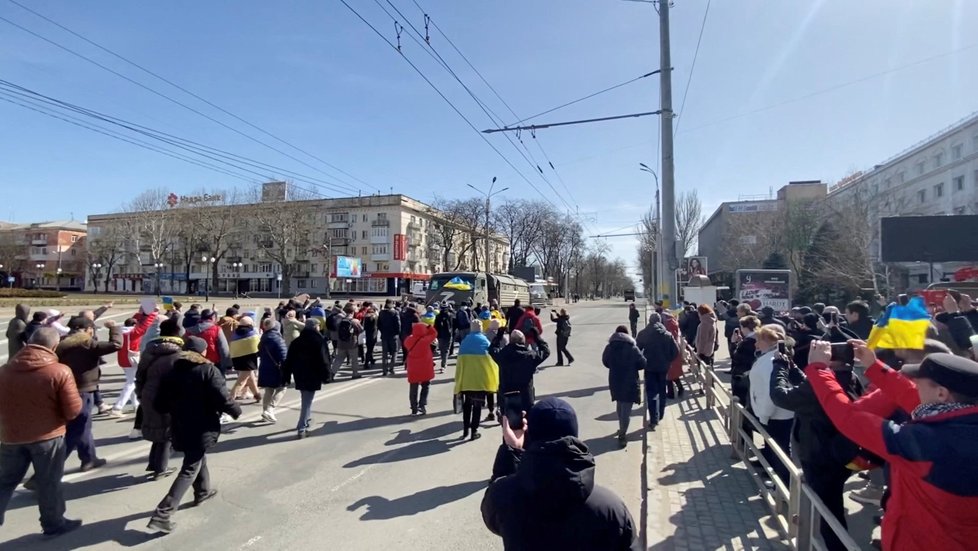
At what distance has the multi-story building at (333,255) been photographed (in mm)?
67750

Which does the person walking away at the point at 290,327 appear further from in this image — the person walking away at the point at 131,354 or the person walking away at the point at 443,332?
the person walking away at the point at 443,332

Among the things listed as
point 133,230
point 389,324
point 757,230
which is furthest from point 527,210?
point 389,324

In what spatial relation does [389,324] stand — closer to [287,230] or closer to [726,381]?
[726,381]

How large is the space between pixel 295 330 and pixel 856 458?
10613 millimetres

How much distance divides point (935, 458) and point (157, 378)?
594 centimetres

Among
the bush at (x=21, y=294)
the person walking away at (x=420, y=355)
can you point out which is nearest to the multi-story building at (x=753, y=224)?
the person walking away at (x=420, y=355)

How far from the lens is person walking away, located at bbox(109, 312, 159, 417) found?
851 centimetres

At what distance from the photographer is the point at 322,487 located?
5.50 metres

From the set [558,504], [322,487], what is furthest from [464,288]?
[558,504]

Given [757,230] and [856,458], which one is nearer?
[856,458]

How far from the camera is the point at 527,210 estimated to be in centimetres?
7075

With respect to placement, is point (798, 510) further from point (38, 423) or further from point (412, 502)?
point (38, 423)

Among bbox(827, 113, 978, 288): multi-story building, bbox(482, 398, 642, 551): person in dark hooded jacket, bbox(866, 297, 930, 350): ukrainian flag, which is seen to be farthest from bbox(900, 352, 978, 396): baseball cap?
bbox(827, 113, 978, 288): multi-story building

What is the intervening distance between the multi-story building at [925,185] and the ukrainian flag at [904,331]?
36.9 metres
